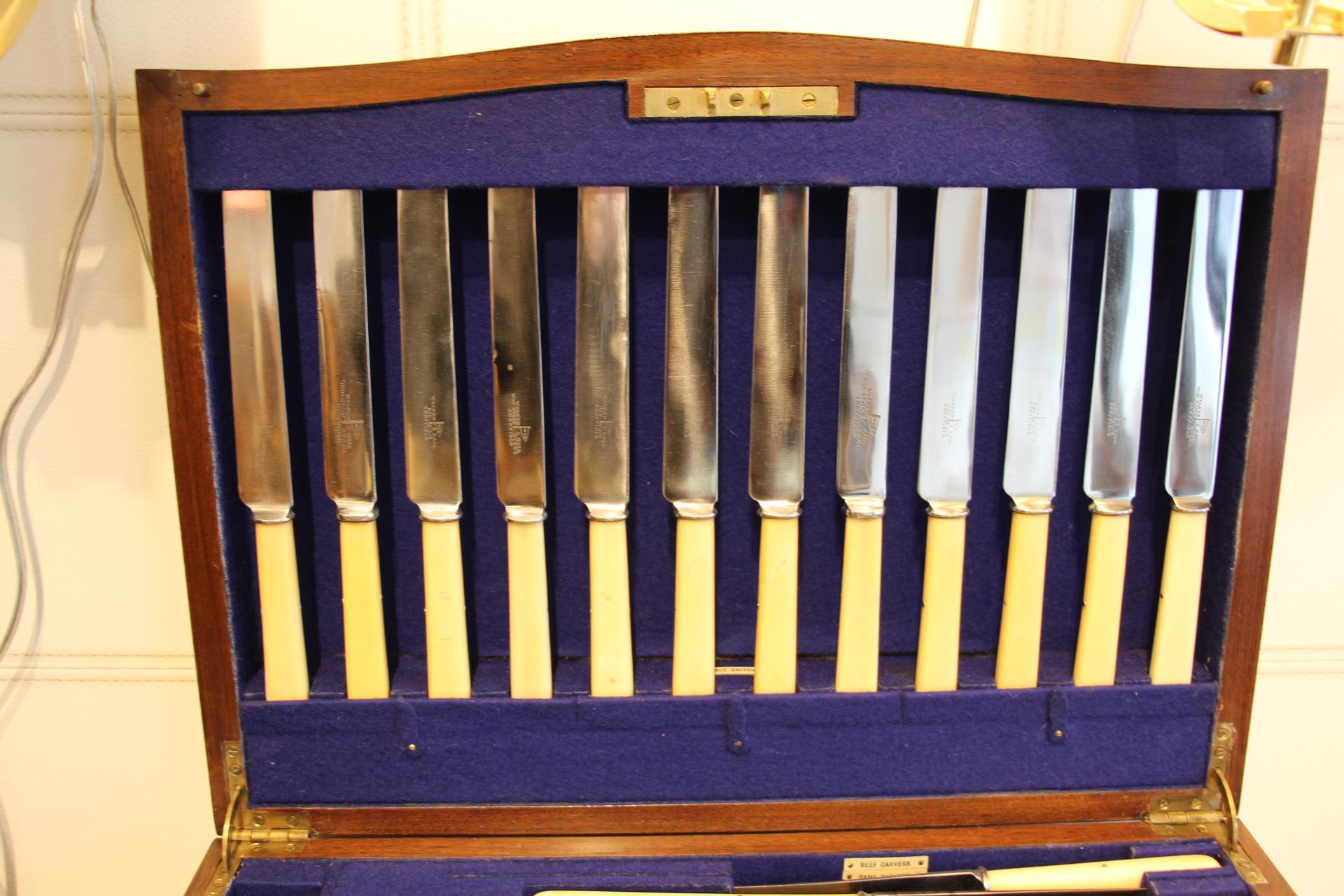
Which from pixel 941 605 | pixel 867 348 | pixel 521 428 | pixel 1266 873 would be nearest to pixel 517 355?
pixel 521 428

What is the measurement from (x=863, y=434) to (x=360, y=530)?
402 millimetres

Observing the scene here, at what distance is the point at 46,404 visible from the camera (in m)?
0.83

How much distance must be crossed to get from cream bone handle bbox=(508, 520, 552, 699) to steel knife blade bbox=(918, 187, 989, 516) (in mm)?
311

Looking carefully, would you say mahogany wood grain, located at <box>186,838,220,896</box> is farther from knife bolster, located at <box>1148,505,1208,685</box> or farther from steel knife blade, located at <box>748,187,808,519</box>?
knife bolster, located at <box>1148,505,1208,685</box>

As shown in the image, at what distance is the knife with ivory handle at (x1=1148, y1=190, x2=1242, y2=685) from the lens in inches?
26.8

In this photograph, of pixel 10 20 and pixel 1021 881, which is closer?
pixel 10 20

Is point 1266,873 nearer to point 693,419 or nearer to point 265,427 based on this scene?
point 693,419

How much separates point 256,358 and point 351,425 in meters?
0.08

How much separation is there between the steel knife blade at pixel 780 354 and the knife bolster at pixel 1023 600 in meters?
0.18

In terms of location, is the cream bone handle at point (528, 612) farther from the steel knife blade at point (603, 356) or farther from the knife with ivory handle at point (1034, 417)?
the knife with ivory handle at point (1034, 417)

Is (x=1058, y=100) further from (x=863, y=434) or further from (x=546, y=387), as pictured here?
(x=546, y=387)

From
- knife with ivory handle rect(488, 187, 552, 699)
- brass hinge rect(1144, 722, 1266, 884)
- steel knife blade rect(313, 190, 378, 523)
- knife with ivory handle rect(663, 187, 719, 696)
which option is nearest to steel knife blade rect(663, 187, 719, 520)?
knife with ivory handle rect(663, 187, 719, 696)

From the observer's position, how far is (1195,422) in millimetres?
702

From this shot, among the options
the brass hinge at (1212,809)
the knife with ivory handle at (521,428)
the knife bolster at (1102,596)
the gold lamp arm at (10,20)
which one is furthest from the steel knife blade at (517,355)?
the brass hinge at (1212,809)
